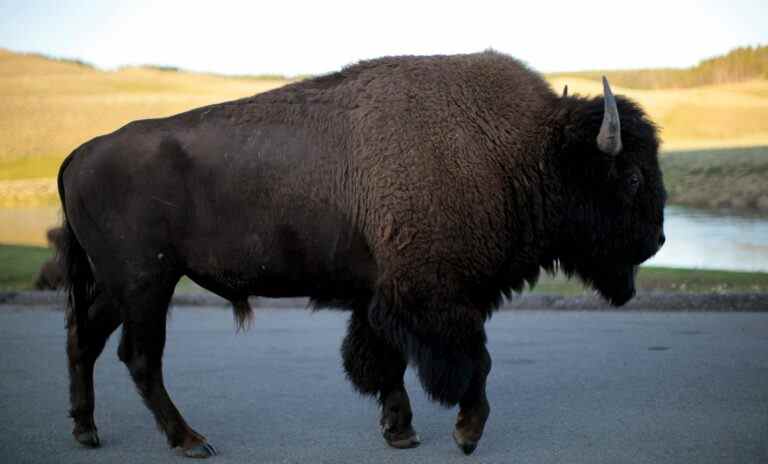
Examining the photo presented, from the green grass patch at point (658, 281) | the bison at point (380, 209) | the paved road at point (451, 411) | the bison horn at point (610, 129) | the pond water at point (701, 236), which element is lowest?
the pond water at point (701, 236)

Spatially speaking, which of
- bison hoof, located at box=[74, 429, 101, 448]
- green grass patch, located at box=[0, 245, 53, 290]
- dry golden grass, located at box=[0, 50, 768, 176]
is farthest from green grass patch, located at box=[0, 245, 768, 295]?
dry golden grass, located at box=[0, 50, 768, 176]

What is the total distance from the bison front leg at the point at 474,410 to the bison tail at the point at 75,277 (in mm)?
2371

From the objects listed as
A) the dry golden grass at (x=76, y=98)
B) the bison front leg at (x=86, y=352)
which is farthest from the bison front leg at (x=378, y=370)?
the dry golden grass at (x=76, y=98)

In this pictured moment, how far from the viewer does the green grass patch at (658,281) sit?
10828 mm

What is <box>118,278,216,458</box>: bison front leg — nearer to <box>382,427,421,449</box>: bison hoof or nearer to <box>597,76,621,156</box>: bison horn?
<box>382,427,421,449</box>: bison hoof

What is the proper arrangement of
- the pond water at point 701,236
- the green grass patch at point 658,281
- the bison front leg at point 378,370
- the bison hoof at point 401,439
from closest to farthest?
the bison hoof at point 401,439 < the bison front leg at point 378,370 < the green grass patch at point 658,281 < the pond water at point 701,236

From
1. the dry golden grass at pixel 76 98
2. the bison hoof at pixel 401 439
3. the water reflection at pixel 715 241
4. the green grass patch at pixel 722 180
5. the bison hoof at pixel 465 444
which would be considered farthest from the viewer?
the dry golden grass at pixel 76 98

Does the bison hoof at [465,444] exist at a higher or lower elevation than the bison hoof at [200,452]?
higher

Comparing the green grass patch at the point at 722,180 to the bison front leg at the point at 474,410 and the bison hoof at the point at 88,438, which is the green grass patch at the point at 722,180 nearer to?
the bison front leg at the point at 474,410

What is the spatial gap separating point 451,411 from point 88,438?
228 cm

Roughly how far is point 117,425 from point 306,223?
1.81m

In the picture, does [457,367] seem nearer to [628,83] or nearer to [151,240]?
[151,240]

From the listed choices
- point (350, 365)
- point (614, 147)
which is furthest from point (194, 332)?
point (614, 147)

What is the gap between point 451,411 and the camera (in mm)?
6680
